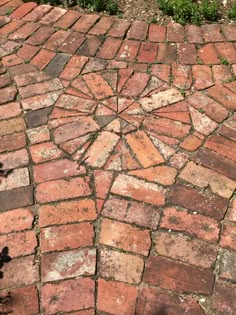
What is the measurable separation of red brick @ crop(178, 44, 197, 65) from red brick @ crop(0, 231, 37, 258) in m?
2.08

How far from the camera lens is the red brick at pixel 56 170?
2953mm

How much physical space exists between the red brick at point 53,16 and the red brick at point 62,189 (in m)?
2.00

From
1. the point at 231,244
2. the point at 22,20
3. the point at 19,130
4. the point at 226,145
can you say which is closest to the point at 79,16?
the point at 22,20

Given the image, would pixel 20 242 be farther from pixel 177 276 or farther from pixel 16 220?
pixel 177 276

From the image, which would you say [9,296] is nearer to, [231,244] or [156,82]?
[231,244]

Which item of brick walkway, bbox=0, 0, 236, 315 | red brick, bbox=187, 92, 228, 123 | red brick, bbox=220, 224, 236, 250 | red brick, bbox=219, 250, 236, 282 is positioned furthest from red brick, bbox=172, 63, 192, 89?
red brick, bbox=219, 250, 236, 282

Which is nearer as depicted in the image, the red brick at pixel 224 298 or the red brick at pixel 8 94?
the red brick at pixel 224 298

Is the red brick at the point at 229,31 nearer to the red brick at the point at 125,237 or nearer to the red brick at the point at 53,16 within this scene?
the red brick at the point at 53,16

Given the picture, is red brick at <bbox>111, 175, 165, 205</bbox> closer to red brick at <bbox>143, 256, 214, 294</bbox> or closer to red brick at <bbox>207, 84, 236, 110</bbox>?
red brick at <bbox>143, 256, 214, 294</bbox>

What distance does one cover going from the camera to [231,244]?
2.59 metres

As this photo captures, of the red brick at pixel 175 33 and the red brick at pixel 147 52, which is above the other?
the red brick at pixel 175 33

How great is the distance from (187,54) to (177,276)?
2.14 metres

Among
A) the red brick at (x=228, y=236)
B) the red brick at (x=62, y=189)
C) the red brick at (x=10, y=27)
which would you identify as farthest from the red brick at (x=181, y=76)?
the red brick at (x=10, y=27)

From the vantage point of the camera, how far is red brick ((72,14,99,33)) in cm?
408
